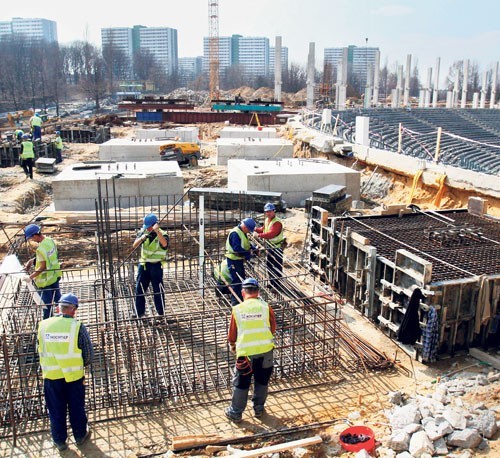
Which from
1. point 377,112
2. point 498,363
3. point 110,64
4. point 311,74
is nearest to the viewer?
point 498,363

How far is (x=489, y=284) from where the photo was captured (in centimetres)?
655

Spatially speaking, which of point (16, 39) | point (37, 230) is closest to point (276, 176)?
point (37, 230)

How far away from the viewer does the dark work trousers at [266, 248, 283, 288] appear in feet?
27.5

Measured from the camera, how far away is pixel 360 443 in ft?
15.9

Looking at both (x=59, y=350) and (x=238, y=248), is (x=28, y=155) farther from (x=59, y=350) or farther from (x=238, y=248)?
(x=59, y=350)

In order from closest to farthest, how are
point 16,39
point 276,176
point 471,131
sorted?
point 276,176
point 471,131
point 16,39

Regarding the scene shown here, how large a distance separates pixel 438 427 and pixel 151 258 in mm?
4257

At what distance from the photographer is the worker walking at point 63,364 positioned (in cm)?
477

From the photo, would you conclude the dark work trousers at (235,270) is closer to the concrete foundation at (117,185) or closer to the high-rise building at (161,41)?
the concrete foundation at (117,185)

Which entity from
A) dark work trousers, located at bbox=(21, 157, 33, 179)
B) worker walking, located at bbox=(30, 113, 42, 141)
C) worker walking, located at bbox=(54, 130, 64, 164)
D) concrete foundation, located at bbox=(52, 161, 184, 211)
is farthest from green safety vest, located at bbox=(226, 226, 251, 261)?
worker walking, located at bbox=(30, 113, 42, 141)

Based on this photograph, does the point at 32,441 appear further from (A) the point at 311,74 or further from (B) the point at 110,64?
(B) the point at 110,64

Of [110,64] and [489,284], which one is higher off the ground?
[110,64]

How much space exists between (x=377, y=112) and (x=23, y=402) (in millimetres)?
32034

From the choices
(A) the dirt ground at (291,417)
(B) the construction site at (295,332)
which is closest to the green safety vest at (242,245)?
(B) the construction site at (295,332)
